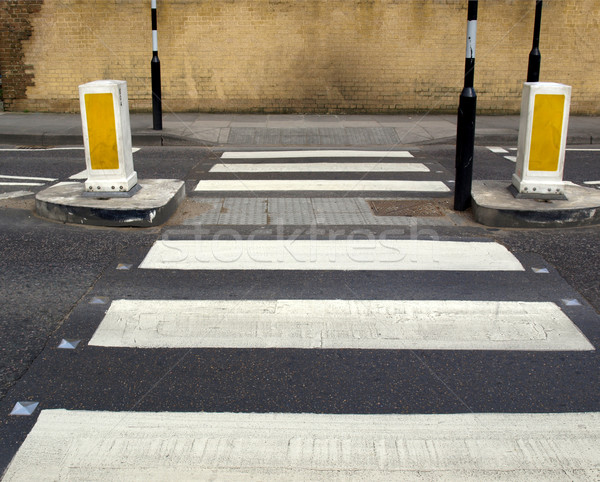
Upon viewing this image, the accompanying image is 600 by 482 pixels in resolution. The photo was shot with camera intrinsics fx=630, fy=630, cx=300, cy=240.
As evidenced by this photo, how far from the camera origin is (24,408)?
11.7 feet

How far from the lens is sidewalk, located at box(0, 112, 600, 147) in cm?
1269

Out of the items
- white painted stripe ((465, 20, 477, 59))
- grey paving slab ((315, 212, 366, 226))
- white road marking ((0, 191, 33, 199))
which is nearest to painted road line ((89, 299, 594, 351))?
grey paving slab ((315, 212, 366, 226))

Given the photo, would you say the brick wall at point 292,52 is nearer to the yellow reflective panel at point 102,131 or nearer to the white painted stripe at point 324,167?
the white painted stripe at point 324,167

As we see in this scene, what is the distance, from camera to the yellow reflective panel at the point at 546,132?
6.99 m

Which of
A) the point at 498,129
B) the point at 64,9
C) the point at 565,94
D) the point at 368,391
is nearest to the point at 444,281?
the point at 368,391

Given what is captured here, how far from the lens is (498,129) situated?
13633 mm

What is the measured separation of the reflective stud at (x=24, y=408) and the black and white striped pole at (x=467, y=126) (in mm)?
5406

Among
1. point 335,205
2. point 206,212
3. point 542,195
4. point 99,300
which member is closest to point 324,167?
point 335,205

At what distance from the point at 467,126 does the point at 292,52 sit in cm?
924

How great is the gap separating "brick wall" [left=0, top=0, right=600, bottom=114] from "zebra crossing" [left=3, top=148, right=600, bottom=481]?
10632 millimetres

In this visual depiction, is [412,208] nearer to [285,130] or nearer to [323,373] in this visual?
[323,373]

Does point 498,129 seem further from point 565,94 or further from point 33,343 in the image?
point 33,343

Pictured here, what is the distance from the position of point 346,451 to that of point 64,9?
1493 cm

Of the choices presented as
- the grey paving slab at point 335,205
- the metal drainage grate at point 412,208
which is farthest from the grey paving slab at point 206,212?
the metal drainage grate at point 412,208
